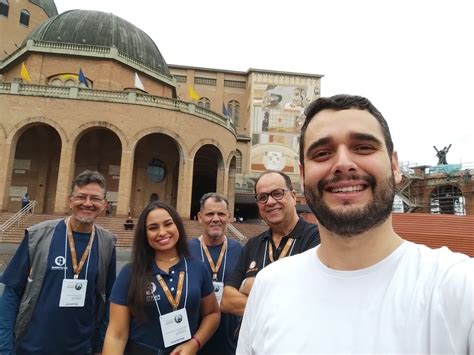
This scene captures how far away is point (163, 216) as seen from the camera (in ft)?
9.02

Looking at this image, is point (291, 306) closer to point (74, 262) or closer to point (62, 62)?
point (74, 262)

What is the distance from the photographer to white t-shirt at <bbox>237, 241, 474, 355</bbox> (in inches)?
37.8

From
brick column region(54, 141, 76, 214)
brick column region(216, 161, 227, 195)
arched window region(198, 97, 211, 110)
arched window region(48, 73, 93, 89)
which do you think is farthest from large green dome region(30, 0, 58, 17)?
brick column region(216, 161, 227, 195)

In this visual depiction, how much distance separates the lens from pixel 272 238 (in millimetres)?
2836

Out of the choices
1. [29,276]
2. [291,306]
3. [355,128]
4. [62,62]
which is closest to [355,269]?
[291,306]

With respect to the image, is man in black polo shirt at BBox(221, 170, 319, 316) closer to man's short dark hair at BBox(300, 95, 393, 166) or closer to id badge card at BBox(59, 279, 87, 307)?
id badge card at BBox(59, 279, 87, 307)

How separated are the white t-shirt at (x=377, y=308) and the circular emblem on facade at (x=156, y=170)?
24223 millimetres

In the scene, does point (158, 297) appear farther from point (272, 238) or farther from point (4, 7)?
point (4, 7)

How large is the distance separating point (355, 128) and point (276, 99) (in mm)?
42245

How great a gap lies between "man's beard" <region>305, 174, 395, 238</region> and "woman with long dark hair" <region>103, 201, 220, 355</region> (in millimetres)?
1732

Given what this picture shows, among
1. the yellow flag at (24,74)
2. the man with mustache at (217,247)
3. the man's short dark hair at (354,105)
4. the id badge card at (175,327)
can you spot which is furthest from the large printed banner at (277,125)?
the man's short dark hair at (354,105)

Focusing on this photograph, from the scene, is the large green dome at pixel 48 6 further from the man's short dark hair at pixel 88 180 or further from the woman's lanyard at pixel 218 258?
the woman's lanyard at pixel 218 258

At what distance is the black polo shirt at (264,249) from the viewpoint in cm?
263

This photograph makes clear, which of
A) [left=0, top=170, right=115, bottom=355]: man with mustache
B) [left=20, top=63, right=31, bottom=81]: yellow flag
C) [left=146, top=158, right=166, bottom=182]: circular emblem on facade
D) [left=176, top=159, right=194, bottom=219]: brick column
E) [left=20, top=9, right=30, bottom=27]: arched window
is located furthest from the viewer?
[left=20, top=9, right=30, bottom=27]: arched window
